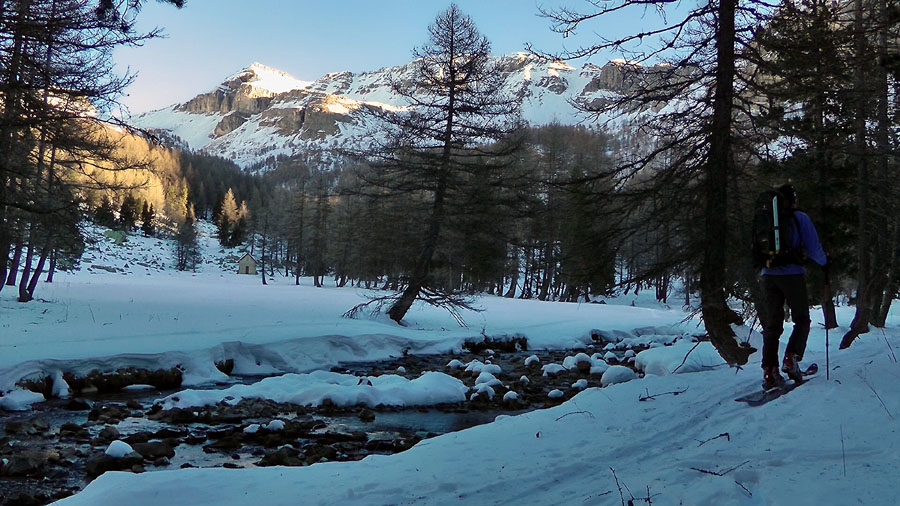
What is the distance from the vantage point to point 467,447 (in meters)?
4.88

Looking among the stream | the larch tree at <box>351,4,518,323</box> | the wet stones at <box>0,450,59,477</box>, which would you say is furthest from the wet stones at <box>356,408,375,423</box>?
the larch tree at <box>351,4,518,323</box>

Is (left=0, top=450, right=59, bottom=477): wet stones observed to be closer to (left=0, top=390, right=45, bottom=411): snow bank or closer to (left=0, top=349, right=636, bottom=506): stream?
(left=0, top=349, right=636, bottom=506): stream

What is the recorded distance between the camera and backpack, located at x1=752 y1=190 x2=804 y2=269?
525 cm

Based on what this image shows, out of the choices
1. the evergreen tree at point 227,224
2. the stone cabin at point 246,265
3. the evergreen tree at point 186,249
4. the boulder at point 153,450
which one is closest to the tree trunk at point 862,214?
the boulder at point 153,450

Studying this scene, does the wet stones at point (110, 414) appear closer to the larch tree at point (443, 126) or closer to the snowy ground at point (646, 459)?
the snowy ground at point (646, 459)

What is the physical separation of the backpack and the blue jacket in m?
0.04

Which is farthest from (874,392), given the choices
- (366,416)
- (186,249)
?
(186,249)

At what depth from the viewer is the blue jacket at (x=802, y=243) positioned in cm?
523

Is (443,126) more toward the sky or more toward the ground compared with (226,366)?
more toward the sky

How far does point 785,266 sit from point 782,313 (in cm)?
47

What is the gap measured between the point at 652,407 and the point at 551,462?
176 centimetres

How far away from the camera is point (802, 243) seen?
529 centimetres

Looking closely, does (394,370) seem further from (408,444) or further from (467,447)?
(467,447)

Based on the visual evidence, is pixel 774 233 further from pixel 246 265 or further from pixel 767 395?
pixel 246 265
